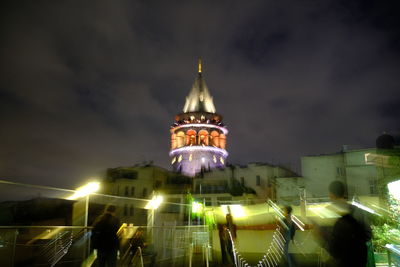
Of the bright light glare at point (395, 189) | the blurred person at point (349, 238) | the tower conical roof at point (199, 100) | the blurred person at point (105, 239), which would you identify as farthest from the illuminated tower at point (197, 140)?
the blurred person at point (349, 238)

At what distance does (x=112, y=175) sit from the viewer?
48.1 metres

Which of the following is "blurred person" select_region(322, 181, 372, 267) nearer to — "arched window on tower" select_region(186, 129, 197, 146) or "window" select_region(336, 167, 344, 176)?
"window" select_region(336, 167, 344, 176)

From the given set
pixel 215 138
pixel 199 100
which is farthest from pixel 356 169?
pixel 199 100

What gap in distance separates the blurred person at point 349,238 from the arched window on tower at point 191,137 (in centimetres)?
5836

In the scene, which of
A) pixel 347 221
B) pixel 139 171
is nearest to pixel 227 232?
pixel 347 221

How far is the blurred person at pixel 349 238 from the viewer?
14.2ft

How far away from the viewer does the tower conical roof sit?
68.2 meters

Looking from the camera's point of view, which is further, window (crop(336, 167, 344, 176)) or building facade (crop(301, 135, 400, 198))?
window (crop(336, 167, 344, 176))

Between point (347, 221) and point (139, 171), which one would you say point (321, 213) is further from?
point (139, 171)

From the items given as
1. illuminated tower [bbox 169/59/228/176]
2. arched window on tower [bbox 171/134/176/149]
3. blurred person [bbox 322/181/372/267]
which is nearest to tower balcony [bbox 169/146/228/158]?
illuminated tower [bbox 169/59/228/176]

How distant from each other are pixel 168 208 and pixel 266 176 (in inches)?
594

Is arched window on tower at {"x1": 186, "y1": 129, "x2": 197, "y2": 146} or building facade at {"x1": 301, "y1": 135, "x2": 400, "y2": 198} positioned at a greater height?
arched window on tower at {"x1": 186, "y1": 129, "x2": 197, "y2": 146}

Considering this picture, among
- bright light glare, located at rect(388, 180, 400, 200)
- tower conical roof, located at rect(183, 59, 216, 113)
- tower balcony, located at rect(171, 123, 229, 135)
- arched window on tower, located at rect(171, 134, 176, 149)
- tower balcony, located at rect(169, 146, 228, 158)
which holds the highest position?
tower conical roof, located at rect(183, 59, 216, 113)

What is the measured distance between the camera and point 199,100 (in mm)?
69750
